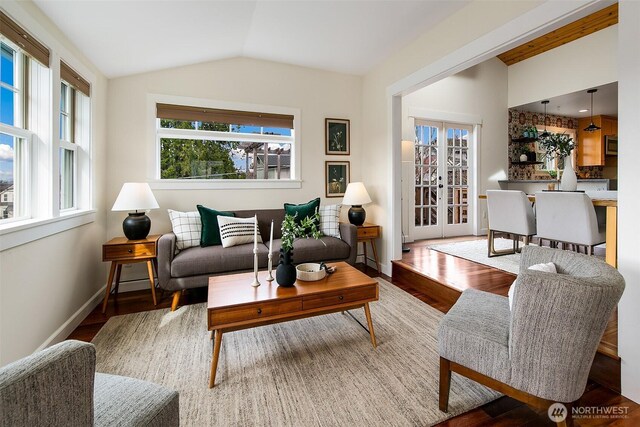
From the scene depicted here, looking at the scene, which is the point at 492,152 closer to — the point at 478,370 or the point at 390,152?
the point at 390,152

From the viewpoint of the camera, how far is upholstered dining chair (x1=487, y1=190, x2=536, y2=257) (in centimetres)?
334

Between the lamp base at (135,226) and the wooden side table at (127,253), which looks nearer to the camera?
the wooden side table at (127,253)

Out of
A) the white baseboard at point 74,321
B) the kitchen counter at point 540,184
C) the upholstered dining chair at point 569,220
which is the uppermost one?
the kitchen counter at point 540,184

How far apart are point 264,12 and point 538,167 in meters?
5.86

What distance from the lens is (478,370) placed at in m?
1.40

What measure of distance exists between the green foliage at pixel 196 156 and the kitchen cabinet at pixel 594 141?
7.08 m

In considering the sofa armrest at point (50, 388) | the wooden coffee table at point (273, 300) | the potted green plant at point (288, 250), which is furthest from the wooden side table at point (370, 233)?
the sofa armrest at point (50, 388)

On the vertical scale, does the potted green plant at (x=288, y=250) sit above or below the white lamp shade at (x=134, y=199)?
below

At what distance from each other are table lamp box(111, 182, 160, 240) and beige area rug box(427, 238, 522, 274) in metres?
3.71

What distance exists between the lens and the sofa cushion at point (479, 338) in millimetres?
1344

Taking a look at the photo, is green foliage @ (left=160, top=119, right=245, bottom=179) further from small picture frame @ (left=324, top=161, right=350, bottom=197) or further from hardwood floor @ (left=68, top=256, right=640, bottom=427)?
hardwood floor @ (left=68, top=256, right=640, bottom=427)

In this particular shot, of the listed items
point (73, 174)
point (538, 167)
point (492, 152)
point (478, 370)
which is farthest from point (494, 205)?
point (73, 174)

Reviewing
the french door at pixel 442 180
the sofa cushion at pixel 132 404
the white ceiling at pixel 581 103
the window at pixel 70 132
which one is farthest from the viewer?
the french door at pixel 442 180

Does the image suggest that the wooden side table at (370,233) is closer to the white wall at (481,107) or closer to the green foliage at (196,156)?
the white wall at (481,107)
